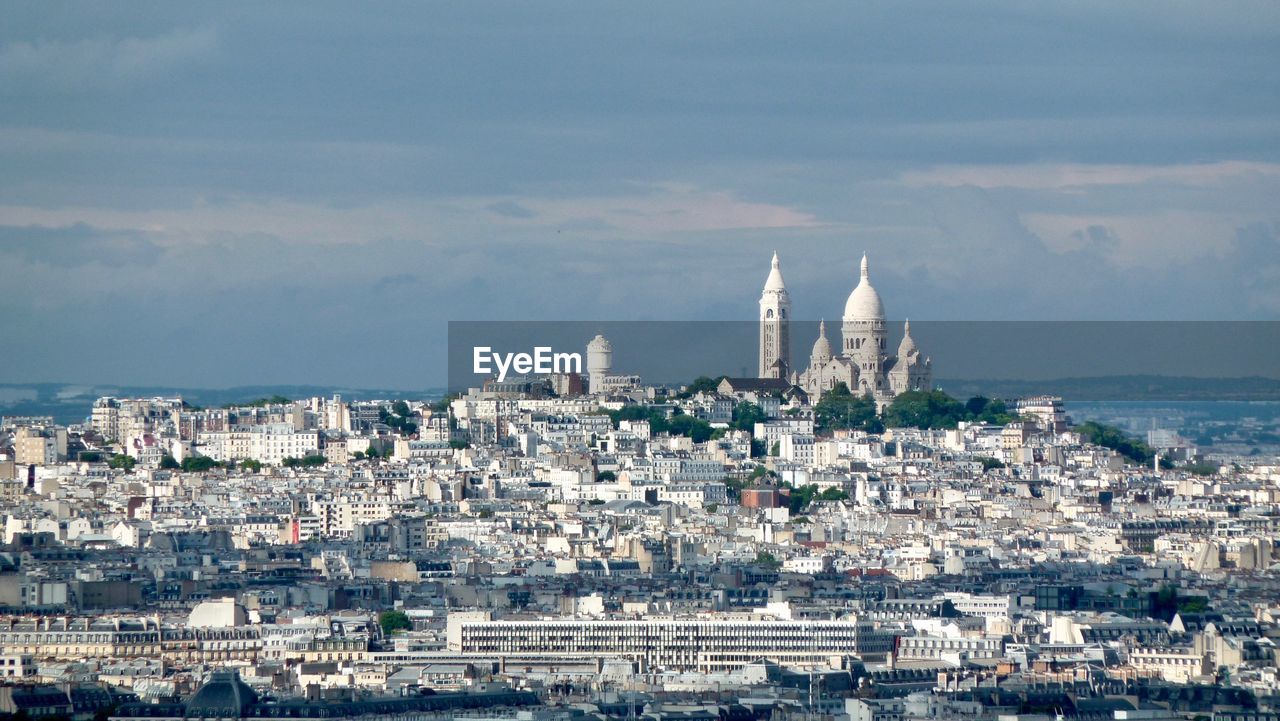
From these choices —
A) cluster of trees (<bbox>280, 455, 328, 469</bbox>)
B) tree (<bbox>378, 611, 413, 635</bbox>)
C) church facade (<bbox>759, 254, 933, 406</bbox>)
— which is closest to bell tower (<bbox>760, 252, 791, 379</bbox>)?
church facade (<bbox>759, 254, 933, 406</bbox>)

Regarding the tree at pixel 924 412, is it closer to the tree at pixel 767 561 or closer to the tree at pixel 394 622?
the tree at pixel 767 561

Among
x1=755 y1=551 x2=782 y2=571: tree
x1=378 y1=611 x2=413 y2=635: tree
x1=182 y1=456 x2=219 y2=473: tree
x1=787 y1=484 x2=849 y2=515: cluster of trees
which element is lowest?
x1=378 y1=611 x2=413 y2=635: tree

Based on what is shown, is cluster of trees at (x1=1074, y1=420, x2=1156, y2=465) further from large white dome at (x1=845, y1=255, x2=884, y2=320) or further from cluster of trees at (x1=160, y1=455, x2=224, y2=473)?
cluster of trees at (x1=160, y1=455, x2=224, y2=473)

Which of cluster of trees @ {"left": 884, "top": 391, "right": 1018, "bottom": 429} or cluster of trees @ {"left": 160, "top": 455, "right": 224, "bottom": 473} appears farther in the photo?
cluster of trees @ {"left": 884, "top": 391, "right": 1018, "bottom": 429}

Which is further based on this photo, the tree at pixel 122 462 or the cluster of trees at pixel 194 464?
the tree at pixel 122 462

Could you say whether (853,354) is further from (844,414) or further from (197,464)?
(197,464)

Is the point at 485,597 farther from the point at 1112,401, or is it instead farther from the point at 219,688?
the point at 1112,401

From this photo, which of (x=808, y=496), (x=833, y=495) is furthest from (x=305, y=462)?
(x=833, y=495)

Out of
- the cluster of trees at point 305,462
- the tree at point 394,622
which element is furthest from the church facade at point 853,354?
the tree at point 394,622
